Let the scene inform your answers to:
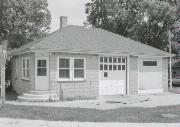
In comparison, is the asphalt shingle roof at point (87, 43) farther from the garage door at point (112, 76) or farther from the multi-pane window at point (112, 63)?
the garage door at point (112, 76)

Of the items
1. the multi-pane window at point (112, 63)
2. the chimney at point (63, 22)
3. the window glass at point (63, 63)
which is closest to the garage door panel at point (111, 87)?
the multi-pane window at point (112, 63)

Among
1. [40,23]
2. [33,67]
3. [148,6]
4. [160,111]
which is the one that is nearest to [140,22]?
[148,6]

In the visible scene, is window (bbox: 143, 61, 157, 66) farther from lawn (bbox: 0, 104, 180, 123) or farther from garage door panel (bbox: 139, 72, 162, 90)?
lawn (bbox: 0, 104, 180, 123)

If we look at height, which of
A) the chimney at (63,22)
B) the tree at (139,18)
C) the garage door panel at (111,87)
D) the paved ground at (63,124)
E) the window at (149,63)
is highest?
the tree at (139,18)

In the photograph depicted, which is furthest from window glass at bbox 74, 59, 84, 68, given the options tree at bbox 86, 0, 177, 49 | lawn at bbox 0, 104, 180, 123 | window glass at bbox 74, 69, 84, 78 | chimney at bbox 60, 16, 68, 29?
tree at bbox 86, 0, 177, 49

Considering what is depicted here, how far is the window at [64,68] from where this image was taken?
19719 mm

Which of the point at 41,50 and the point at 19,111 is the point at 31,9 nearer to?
the point at 41,50

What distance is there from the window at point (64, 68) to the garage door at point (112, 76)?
2.47 meters

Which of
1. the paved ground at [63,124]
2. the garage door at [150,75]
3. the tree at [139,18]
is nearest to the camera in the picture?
the paved ground at [63,124]

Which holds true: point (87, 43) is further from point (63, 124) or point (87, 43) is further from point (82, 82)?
point (63, 124)

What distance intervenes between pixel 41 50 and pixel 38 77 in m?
1.66

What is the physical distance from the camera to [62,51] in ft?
63.7

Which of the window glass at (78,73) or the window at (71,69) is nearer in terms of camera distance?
the window at (71,69)

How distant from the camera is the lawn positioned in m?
12.5
